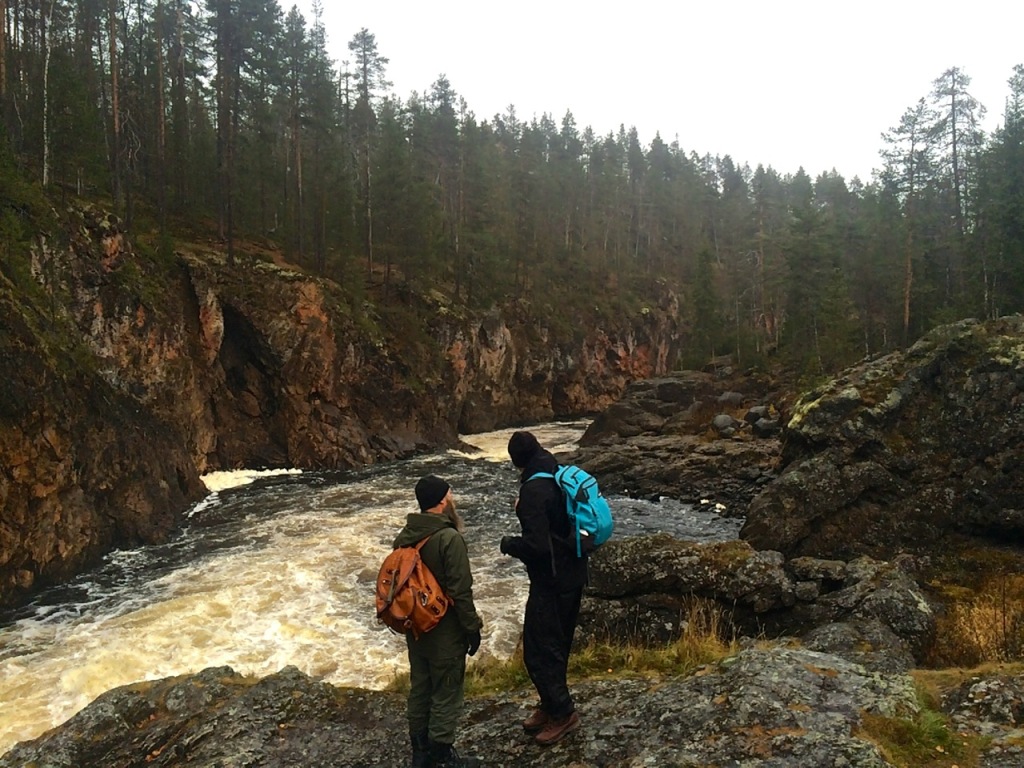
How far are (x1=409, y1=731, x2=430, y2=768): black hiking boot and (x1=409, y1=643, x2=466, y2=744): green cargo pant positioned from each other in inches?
1.8

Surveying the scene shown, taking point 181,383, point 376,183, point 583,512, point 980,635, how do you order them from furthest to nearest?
point 376,183 < point 181,383 < point 980,635 < point 583,512

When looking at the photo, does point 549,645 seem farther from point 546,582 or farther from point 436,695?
point 436,695

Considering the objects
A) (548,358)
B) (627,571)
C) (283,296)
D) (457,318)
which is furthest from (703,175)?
(627,571)

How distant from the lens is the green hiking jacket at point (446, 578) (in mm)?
4406

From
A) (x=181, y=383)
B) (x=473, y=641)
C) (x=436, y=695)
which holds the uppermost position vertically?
(x=181, y=383)

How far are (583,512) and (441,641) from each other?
141 centimetres

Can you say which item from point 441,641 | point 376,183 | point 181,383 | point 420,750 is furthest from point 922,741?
point 376,183

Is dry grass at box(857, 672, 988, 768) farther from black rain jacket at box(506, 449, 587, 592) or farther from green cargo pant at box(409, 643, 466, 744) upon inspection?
green cargo pant at box(409, 643, 466, 744)

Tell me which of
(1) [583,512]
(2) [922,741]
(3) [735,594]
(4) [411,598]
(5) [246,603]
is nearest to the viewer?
(2) [922,741]

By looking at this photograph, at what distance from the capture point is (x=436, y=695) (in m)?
4.56

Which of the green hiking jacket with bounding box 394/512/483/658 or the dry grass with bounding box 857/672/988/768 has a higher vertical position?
the green hiking jacket with bounding box 394/512/483/658

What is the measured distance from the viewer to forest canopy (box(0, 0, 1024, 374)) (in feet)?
→ 86.4

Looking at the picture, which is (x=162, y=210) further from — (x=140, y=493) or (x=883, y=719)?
(x=883, y=719)

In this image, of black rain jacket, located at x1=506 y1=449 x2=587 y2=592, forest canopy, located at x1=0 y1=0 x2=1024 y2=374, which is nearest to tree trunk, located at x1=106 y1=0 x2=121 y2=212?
forest canopy, located at x1=0 y1=0 x2=1024 y2=374
